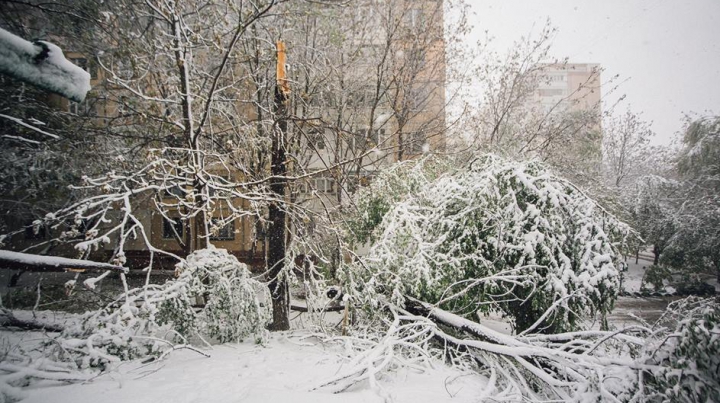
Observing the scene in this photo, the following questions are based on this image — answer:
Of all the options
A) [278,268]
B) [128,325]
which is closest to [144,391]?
[128,325]

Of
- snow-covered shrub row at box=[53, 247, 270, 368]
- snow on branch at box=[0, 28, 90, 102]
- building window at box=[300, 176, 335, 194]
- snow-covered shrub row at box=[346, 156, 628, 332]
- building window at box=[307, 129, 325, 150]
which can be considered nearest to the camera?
snow on branch at box=[0, 28, 90, 102]

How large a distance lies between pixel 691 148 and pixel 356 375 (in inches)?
852

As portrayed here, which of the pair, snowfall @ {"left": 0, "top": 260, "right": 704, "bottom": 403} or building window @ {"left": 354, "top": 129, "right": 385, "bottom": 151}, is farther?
building window @ {"left": 354, "top": 129, "right": 385, "bottom": 151}

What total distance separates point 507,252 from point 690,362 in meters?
2.96

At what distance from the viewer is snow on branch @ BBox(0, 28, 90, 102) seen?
3.58ft

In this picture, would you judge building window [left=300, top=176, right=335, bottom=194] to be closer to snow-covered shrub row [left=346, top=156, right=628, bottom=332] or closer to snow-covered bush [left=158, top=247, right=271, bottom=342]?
snow-covered shrub row [left=346, top=156, right=628, bottom=332]

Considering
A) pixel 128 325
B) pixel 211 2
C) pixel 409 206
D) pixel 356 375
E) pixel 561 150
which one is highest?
pixel 211 2

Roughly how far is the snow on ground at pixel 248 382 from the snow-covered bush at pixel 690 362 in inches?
73.3

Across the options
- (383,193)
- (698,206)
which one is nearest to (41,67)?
(383,193)

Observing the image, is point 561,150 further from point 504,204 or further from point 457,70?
point 504,204

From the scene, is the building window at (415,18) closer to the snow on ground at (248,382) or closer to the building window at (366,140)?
the building window at (366,140)

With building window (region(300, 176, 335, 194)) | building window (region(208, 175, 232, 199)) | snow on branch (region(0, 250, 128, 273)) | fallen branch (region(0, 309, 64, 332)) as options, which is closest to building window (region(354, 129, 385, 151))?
building window (region(300, 176, 335, 194))

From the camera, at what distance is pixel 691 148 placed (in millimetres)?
16031

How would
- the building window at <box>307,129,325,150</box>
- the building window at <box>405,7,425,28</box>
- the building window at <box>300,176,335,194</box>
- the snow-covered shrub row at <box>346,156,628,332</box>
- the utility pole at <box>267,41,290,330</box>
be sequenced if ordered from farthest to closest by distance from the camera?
the building window at <box>405,7,425,28</box>
the utility pole at <box>267,41,290,330</box>
the building window at <box>307,129,325,150</box>
the building window at <box>300,176,335,194</box>
the snow-covered shrub row at <box>346,156,628,332</box>
